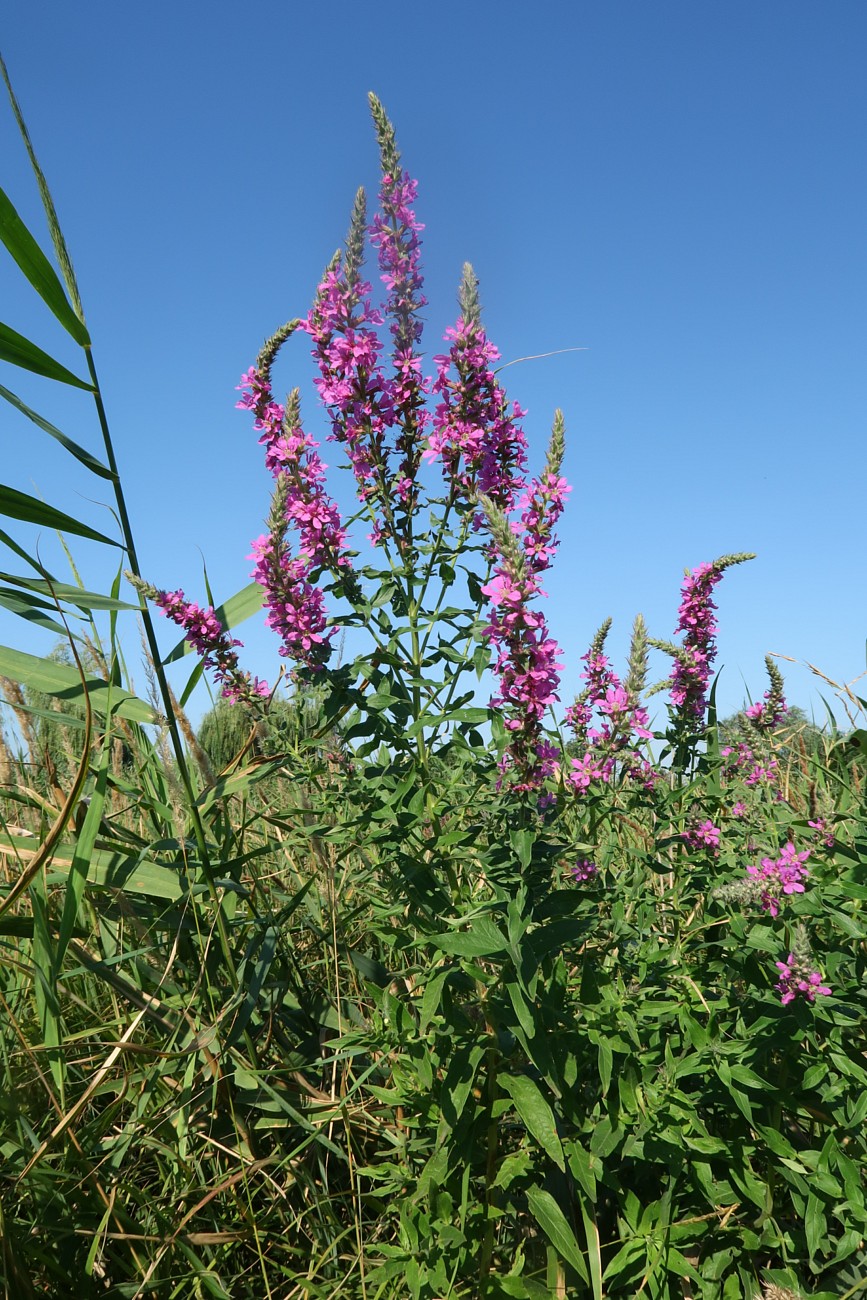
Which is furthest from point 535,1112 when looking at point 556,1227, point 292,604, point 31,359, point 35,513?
point 31,359

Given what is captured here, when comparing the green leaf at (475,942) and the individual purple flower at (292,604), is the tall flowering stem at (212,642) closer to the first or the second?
the individual purple flower at (292,604)

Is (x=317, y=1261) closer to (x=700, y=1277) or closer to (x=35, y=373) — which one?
(x=700, y=1277)

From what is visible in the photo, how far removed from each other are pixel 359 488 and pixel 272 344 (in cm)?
58

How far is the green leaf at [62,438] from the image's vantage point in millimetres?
2061

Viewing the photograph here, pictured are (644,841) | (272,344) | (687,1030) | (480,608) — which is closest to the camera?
(687,1030)

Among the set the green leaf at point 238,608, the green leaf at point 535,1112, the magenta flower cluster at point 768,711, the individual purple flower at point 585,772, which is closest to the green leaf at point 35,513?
the green leaf at point 238,608

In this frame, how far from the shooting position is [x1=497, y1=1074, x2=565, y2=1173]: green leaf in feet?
6.63

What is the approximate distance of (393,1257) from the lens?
6.98ft

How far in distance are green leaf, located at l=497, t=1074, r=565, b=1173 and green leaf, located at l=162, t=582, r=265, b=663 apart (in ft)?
4.93

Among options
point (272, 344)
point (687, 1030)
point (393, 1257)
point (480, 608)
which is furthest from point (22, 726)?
point (687, 1030)

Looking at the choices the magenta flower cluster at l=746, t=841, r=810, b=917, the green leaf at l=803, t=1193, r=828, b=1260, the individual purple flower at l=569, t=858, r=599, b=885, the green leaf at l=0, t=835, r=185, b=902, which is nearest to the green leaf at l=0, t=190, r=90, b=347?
the green leaf at l=0, t=835, r=185, b=902

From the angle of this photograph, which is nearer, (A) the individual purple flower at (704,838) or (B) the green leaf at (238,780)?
(B) the green leaf at (238,780)

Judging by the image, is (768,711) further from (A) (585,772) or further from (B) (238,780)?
(B) (238,780)

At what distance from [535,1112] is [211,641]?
1.68 meters
